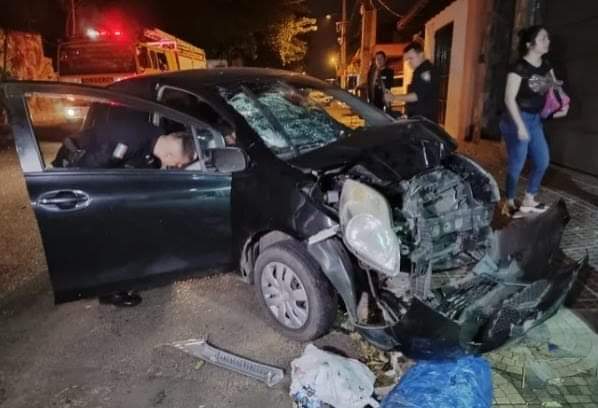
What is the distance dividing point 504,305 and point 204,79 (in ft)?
8.38

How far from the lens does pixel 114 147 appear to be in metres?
3.25

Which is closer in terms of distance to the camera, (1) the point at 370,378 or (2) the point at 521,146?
(1) the point at 370,378

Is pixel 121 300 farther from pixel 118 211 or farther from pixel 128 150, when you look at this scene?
pixel 128 150

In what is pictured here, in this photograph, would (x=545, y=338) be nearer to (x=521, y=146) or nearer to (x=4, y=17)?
(x=521, y=146)

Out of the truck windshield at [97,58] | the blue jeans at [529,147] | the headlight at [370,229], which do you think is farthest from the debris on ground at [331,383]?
the truck windshield at [97,58]

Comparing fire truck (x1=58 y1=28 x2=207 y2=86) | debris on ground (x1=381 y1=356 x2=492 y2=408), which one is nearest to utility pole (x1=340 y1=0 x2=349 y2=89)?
fire truck (x1=58 y1=28 x2=207 y2=86)

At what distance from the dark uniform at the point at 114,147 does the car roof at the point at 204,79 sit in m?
0.33

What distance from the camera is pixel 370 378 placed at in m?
2.46

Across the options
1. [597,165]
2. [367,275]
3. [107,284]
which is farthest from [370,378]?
[597,165]

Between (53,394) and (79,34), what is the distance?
12303 millimetres

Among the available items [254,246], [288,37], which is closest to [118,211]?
[254,246]

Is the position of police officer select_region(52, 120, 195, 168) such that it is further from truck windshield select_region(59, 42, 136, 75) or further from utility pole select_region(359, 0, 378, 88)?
utility pole select_region(359, 0, 378, 88)

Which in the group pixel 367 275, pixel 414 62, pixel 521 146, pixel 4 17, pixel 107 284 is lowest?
pixel 107 284

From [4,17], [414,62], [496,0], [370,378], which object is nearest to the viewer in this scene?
[370,378]
